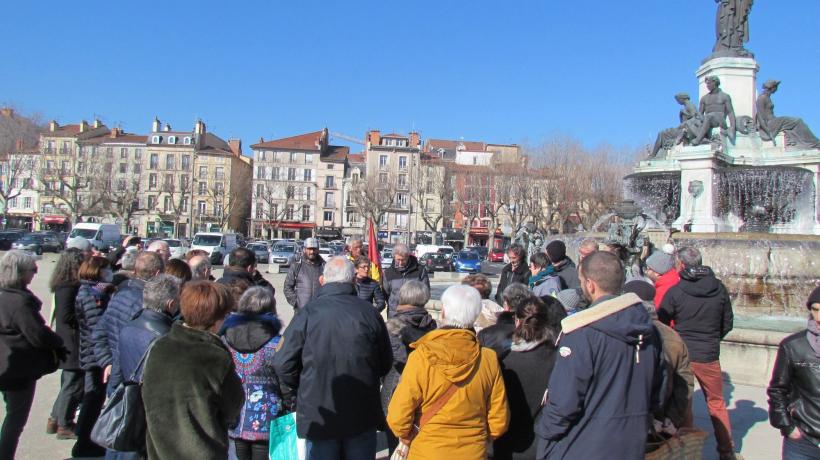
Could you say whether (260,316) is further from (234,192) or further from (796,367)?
(234,192)

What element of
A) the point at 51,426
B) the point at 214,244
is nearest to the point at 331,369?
the point at 51,426

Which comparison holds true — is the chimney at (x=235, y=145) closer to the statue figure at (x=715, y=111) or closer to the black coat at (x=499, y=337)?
the statue figure at (x=715, y=111)

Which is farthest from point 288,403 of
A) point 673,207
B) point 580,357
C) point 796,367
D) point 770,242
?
point 673,207

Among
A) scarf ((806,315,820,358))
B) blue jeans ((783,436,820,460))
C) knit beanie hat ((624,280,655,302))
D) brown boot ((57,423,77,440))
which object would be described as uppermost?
knit beanie hat ((624,280,655,302))

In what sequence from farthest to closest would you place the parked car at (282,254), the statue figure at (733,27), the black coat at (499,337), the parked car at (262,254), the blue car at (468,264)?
the parked car at (262,254)
the blue car at (468,264)
the parked car at (282,254)
the statue figure at (733,27)
the black coat at (499,337)

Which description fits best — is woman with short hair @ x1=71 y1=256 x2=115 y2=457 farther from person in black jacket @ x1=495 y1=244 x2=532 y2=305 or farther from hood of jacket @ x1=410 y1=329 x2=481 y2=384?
person in black jacket @ x1=495 y1=244 x2=532 y2=305

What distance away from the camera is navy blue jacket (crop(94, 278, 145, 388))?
4.12 metres

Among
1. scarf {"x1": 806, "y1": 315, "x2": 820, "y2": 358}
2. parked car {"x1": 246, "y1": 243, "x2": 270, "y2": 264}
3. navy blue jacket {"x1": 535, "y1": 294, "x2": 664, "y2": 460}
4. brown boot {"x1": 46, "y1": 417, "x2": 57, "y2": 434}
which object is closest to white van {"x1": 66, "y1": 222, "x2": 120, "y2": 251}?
parked car {"x1": 246, "y1": 243, "x2": 270, "y2": 264}

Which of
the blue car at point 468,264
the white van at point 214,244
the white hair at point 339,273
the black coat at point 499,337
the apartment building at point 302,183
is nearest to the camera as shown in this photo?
the black coat at point 499,337

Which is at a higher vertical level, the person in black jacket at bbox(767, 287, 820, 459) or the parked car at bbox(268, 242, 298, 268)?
the person in black jacket at bbox(767, 287, 820, 459)

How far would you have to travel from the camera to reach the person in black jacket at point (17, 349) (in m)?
4.14

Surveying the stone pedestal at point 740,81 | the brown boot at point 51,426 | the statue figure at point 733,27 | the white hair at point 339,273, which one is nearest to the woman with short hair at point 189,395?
the white hair at point 339,273

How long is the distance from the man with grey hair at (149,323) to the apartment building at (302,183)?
73861 millimetres

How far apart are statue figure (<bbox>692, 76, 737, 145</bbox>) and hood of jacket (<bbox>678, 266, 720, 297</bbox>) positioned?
1098cm
